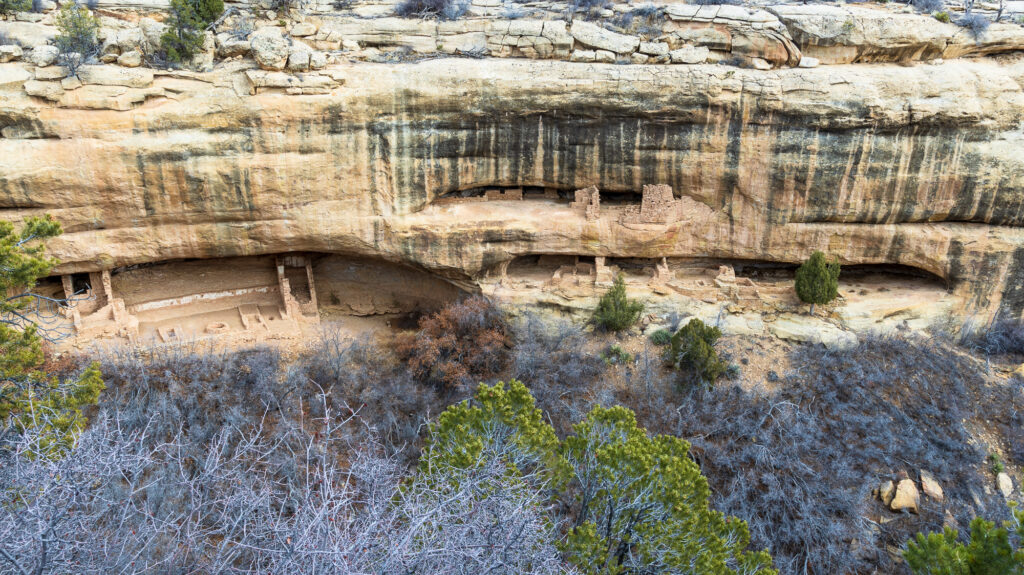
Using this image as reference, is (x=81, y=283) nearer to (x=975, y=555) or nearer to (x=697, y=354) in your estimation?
(x=697, y=354)

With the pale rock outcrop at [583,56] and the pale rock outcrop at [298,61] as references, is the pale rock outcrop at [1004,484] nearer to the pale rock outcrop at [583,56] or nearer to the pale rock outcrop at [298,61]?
the pale rock outcrop at [583,56]

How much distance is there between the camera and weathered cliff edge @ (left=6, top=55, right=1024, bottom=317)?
1316cm

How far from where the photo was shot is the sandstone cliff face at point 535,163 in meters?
13.2

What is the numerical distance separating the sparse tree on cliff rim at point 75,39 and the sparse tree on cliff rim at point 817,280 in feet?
45.3

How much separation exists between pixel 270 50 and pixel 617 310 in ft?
26.5

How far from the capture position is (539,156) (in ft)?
49.2

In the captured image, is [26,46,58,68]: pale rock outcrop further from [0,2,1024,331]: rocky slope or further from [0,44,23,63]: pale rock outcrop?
[0,44,23,63]: pale rock outcrop

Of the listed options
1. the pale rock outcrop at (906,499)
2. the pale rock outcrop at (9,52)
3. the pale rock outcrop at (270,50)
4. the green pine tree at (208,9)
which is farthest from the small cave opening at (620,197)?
the pale rock outcrop at (9,52)

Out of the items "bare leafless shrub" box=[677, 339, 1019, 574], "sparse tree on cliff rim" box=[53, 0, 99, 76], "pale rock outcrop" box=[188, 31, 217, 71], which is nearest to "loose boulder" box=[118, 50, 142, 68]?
"sparse tree on cliff rim" box=[53, 0, 99, 76]

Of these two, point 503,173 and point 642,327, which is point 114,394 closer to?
point 503,173

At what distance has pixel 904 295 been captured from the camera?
15703 mm

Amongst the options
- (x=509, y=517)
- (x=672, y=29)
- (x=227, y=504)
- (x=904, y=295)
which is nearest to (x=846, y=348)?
(x=904, y=295)

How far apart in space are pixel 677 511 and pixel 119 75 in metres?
11.5

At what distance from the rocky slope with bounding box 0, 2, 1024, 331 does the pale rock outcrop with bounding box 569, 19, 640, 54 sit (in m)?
0.26
